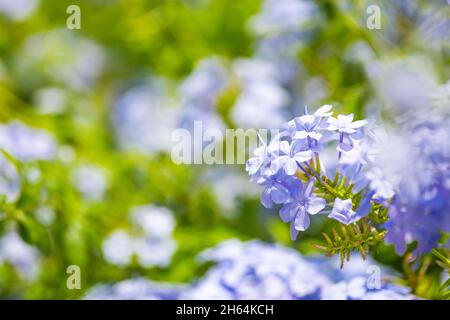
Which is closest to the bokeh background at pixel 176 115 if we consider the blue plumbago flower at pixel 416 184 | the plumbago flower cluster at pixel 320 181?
the blue plumbago flower at pixel 416 184

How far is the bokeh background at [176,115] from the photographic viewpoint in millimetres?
1760

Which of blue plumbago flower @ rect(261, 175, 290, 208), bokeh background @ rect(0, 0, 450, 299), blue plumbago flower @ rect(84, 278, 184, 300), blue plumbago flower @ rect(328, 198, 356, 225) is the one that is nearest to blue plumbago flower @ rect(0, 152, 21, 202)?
bokeh background @ rect(0, 0, 450, 299)

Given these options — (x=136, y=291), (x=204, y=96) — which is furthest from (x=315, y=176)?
(x=204, y=96)

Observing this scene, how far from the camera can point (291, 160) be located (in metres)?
1.18

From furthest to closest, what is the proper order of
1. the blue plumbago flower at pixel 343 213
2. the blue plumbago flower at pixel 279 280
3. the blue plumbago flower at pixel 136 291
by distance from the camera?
the blue plumbago flower at pixel 136 291, the blue plumbago flower at pixel 279 280, the blue plumbago flower at pixel 343 213

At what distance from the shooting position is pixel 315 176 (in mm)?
1213

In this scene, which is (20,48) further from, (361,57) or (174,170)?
(361,57)


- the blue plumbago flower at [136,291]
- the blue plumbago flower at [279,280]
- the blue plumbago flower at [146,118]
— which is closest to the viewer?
the blue plumbago flower at [279,280]

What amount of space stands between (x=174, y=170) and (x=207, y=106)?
0.21m

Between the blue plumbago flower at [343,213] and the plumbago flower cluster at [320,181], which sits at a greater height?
the plumbago flower cluster at [320,181]

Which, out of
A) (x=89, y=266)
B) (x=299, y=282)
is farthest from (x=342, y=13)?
(x=89, y=266)

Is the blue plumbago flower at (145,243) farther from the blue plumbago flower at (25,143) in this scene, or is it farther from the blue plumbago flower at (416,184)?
the blue plumbago flower at (416,184)

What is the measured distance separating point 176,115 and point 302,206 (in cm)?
117

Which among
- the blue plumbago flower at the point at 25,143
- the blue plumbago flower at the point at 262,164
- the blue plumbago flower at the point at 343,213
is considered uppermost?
the blue plumbago flower at the point at 25,143
